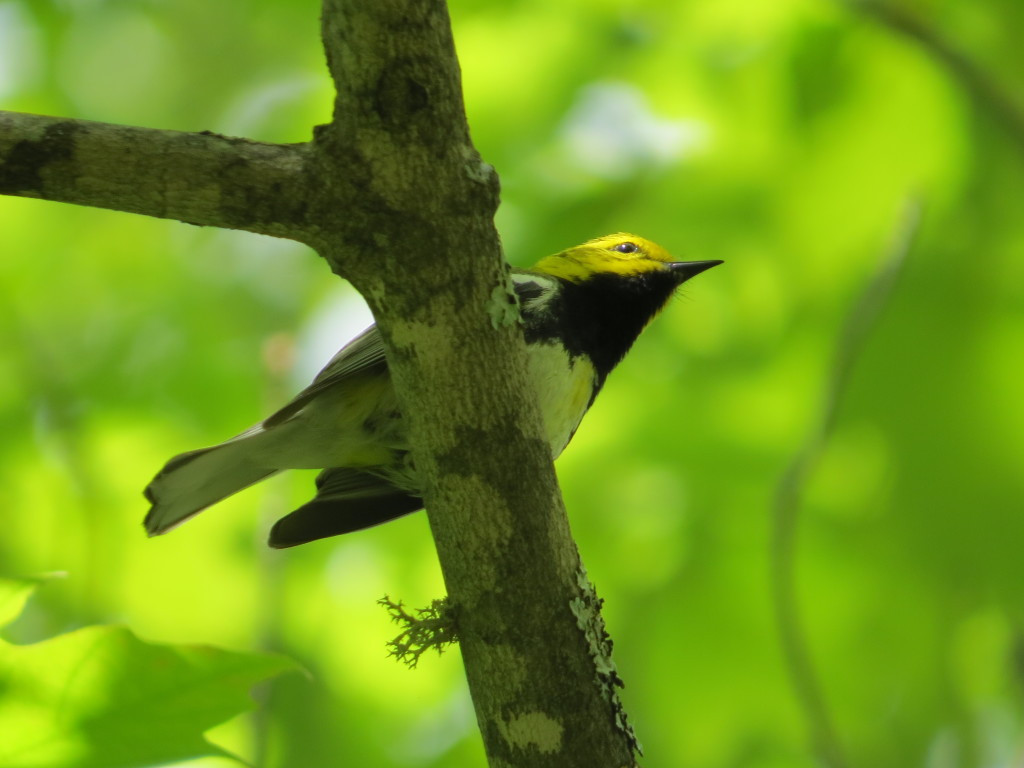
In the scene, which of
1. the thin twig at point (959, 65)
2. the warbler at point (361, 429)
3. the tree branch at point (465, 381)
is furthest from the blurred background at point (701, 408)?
the tree branch at point (465, 381)

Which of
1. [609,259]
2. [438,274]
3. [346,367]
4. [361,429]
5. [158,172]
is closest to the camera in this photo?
[158,172]

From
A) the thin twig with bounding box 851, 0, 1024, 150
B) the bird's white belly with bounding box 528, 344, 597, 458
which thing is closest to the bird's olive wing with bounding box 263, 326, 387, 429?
the bird's white belly with bounding box 528, 344, 597, 458

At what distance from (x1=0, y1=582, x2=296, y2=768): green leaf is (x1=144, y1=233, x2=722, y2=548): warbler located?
123cm

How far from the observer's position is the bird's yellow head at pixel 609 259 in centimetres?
387

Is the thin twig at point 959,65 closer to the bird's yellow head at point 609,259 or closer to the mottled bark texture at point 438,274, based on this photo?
the bird's yellow head at point 609,259

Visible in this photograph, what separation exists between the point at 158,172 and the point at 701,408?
2.75m

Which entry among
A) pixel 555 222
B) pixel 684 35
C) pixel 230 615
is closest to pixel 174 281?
pixel 230 615

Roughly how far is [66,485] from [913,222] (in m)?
3.63

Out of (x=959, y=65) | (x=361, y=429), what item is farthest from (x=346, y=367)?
(x=959, y=65)

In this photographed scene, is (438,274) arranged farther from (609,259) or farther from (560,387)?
(609,259)

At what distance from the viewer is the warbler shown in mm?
3221

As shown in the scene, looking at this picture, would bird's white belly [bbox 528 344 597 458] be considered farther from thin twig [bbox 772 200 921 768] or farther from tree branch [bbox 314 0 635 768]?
tree branch [bbox 314 0 635 768]

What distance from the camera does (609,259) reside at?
4.01 meters

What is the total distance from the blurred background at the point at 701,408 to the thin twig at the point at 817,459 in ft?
0.07
